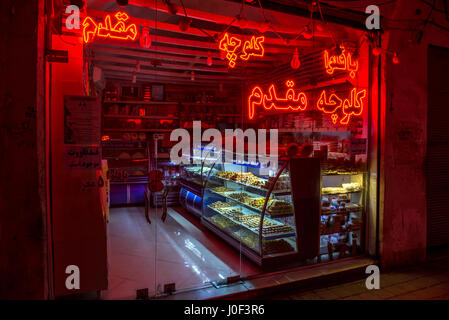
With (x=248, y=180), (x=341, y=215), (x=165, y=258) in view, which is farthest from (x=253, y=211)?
(x=165, y=258)

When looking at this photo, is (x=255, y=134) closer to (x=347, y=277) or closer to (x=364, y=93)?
(x=364, y=93)

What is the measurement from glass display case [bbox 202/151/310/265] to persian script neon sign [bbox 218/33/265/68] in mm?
1819

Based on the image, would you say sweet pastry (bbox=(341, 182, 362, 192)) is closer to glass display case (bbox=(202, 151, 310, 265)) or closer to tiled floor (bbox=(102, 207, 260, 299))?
glass display case (bbox=(202, 151, 310, 265))

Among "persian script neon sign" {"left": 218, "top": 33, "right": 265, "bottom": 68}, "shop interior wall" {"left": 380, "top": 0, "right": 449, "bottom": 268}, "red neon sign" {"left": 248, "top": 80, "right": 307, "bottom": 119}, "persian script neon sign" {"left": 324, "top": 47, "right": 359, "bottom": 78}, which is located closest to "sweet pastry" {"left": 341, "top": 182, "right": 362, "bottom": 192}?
"shop interior wall" {"left": 380, "top": 0, "right": 449, "bottom": 268}

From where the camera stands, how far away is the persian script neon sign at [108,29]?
370cm

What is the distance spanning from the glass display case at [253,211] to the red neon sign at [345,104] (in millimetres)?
1304

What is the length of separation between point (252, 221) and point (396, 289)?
2451 millimetres

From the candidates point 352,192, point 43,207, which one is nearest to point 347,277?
point 352,192

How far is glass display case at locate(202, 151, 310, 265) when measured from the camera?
4.95m

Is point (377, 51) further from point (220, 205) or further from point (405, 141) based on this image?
point (220, 205)

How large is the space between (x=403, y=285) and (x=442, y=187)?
8.05ft

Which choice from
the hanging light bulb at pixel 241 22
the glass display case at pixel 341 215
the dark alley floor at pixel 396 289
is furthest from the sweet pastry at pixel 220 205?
the hanging light bulb at pixel 241 22

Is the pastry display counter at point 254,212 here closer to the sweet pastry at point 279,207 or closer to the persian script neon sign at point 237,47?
the sweet pastry at point 279,207
